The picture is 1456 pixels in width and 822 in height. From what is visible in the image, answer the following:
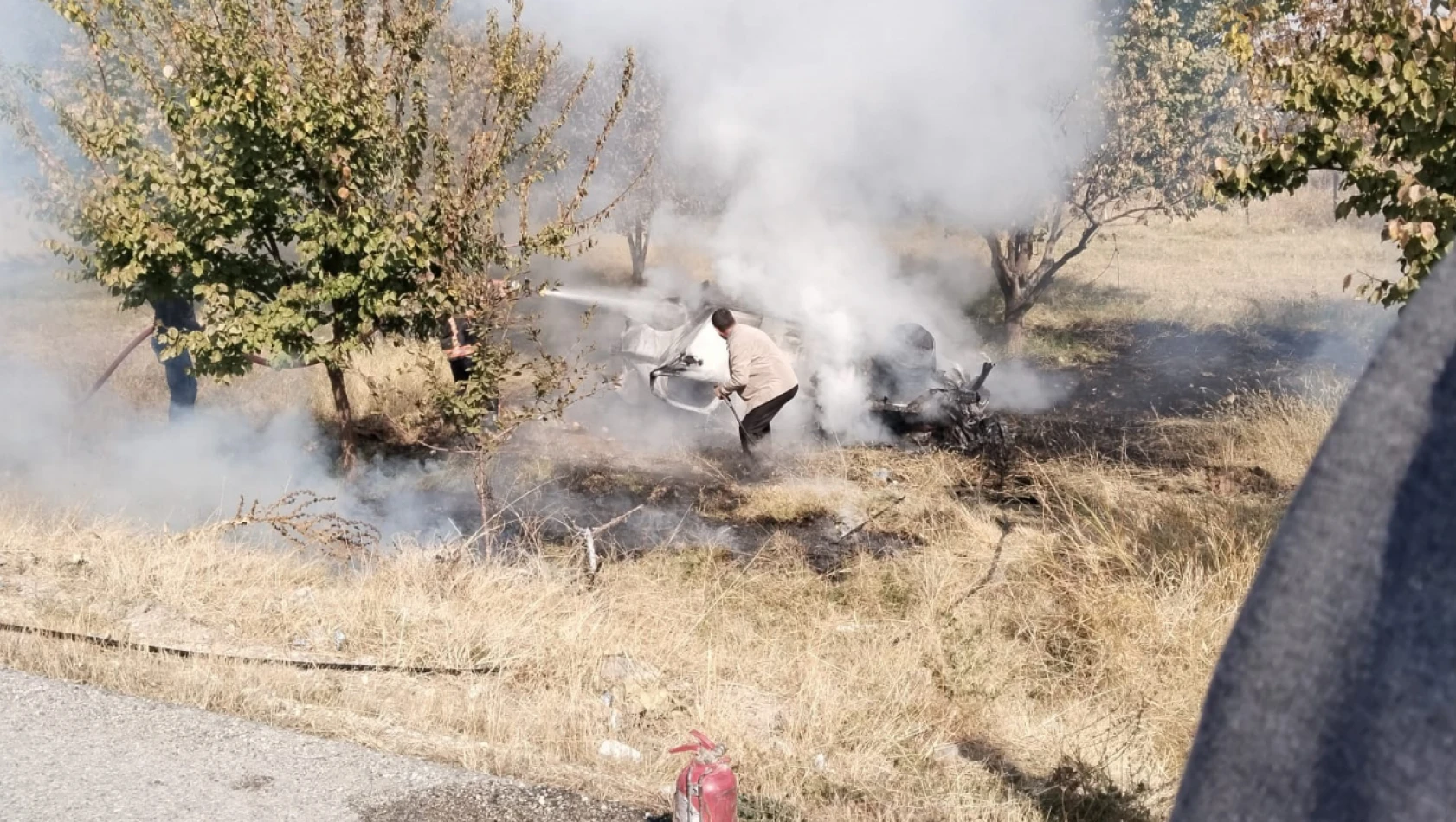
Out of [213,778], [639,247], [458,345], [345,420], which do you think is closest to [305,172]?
[458,345]

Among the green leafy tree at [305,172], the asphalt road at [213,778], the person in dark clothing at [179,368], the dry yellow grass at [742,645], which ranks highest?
the green leafy tree at [305,172]

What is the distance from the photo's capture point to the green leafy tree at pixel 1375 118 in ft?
17.6

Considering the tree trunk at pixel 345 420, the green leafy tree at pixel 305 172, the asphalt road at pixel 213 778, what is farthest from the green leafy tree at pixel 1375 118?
the tree trunk at pixel 345 420

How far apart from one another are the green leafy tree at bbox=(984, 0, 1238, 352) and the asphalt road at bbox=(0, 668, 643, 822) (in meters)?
13.2

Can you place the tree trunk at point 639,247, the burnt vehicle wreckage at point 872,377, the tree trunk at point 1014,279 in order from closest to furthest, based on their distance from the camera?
the burnt vehicle wreckage at point 872,377 < the tree trunk at point 1014,279 < the tree trunk at point 639,247

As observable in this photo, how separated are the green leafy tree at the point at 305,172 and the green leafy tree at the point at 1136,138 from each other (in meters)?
9.11

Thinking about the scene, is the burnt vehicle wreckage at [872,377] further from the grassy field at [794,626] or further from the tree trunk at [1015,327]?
the tree trunk at [1015,327]

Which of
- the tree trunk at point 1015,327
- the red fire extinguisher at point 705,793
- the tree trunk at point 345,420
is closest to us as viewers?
the red fire extinguisher at point 705,793

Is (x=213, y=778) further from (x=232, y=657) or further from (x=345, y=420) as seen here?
(x=345, y=420)

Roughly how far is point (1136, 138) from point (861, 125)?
3444mm

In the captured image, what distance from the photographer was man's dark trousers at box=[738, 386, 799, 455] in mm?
10516

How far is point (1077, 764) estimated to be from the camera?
14.8 ft

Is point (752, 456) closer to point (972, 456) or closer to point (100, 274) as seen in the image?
point (972, 456)

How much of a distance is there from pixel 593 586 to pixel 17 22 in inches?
452
